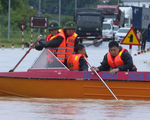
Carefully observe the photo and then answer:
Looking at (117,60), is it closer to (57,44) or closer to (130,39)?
(57,44)

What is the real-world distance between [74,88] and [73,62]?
733 millimetres

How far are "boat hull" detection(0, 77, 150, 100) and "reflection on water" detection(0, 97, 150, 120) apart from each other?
12 centimetres

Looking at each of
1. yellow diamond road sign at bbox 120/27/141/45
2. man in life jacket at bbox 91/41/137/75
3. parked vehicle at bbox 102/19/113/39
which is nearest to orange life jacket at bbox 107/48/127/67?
man in life jacket at bbox 91/41/137/75

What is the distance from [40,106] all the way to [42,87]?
988 millimetres

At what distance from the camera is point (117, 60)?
37.0 feet

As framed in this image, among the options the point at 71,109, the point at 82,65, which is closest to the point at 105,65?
the point at 82,65

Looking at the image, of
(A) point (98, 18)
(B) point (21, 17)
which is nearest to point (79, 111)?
(A) point (98, 18)

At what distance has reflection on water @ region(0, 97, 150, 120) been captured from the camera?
914 centimetres

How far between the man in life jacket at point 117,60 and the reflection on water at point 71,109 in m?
0.66

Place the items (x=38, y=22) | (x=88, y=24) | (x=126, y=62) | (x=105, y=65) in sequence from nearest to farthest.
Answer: (x=126, y=62)
(x=105, y=65)
(x=38, y=22)
(x=88, y=24)

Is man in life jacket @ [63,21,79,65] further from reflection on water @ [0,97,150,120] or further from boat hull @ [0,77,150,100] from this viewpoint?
reflection on water @ [0,97,150,120]

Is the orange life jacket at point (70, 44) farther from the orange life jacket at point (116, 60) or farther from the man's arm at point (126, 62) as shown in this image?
the man's arm at point (126, 62)

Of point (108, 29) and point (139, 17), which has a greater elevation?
point (139, 17)

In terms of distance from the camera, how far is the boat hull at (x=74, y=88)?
11071 mm
